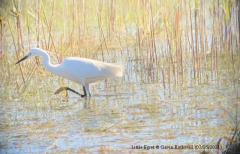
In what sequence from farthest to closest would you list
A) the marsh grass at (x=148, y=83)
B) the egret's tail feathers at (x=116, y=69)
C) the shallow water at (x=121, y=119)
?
1. the egret's tail feathers at (x=116, y=69)
2. the marsh grass at (x=148, y=83)
3. the shallow water at (x=121, y=119)

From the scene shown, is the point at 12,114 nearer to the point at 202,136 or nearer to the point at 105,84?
the point at 105,84

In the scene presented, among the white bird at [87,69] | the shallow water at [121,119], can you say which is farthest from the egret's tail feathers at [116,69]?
the shallow water at [121,119]

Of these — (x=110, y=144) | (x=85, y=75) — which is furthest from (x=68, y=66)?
(x=110, y=144)

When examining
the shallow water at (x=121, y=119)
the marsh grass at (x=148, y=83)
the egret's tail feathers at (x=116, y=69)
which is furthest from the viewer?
the egret's tail feathers at (x=116, y=69)

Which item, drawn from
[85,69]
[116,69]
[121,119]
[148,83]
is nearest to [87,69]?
[85,69]

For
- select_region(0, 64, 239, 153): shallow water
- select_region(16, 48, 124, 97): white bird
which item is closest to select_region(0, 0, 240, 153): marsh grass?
select_region(0, 64, 239, 153): shallow water

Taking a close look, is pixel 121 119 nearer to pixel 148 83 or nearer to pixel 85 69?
pixel 85 69

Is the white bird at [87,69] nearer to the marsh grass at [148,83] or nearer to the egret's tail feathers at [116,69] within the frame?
the egret's tail feathers at [116,69]

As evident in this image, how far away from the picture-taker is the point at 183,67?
5852mm

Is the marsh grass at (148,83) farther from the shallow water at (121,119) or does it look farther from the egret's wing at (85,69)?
the egret's wing at (85,69)

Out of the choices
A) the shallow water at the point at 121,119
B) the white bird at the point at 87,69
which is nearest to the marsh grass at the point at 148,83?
the shallow water at the point at 121,119

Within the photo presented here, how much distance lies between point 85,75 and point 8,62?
5.20 feet

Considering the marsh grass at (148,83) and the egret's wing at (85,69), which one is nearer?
the marsh grass at (148,83)

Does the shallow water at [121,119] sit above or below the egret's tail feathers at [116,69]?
below
